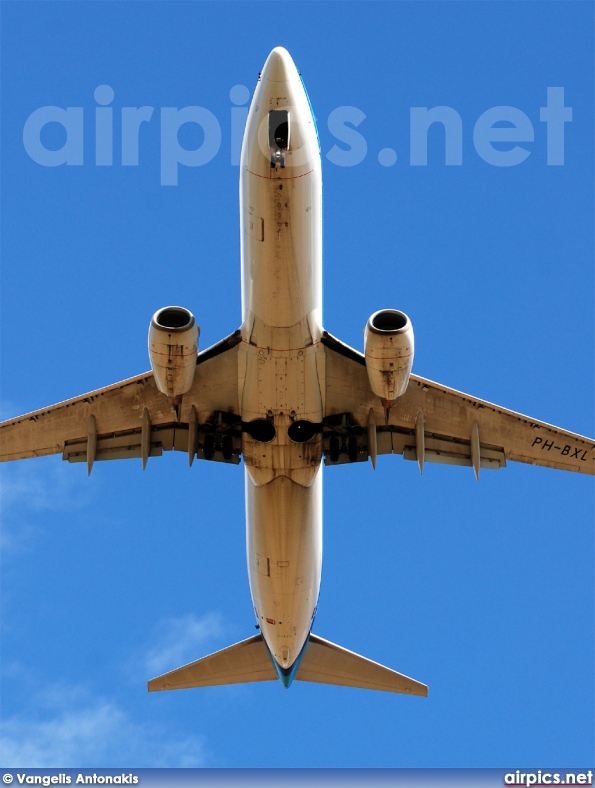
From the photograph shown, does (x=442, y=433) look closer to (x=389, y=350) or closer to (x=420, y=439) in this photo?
(x=420, y=439)

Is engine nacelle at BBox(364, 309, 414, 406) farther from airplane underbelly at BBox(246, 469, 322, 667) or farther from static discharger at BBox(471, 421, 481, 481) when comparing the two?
static discharger at BBox(471, 421, 481, 481)

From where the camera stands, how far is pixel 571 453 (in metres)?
Result: 35.7

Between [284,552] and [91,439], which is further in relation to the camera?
[91,439]

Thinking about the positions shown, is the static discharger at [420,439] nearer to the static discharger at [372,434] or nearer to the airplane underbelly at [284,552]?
the static discharger at [372,434]

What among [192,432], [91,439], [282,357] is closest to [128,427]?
[91,439]

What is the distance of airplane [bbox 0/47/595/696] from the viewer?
30578mm

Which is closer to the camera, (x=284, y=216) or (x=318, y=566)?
(x=284, y=216)

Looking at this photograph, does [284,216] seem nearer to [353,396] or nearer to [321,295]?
[321,295]

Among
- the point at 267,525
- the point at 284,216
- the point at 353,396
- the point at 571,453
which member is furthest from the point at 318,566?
the point at 284,216

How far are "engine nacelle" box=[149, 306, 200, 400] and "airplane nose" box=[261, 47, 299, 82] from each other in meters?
5.46

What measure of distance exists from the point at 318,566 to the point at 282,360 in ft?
19.6

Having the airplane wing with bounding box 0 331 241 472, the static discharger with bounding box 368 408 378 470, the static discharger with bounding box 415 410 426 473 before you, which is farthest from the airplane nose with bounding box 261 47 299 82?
the static discharger with bounding box 415 410 426 473

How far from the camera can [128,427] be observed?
36000 millimetres

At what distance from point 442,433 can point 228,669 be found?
8.87 m
